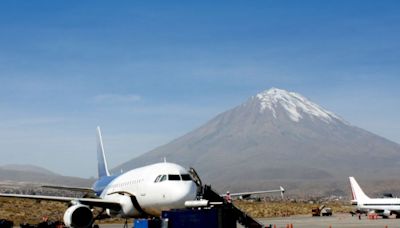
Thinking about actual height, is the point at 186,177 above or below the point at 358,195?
below

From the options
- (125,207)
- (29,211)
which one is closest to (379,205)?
(29,211)

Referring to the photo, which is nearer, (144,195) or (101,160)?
(144,195)

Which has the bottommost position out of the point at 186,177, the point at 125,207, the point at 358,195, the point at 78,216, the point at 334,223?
the point at 334,223

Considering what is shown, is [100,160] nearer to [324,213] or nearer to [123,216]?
[123,216]

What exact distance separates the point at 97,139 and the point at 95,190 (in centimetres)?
1446

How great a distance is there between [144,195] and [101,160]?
2829cm

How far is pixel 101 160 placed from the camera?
6738cm

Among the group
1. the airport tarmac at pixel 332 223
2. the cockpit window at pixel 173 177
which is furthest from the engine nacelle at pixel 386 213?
the cockpit window at pixel 173 177

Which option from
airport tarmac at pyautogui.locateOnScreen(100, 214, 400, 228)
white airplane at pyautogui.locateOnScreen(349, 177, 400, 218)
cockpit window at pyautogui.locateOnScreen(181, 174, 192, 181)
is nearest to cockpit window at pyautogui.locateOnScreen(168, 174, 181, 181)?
cockpit window at pyautogui.locateOnScreen(181, 174, 192, 181)

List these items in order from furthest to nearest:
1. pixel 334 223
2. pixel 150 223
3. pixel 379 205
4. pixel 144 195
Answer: pixel 379 205
pixel 334 223
pixel 144 195
pixel 150 223

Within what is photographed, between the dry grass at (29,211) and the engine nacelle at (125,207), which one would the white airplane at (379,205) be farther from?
the engine nacelle at (125,207)

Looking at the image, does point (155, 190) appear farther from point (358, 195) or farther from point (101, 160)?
point (358, 195)

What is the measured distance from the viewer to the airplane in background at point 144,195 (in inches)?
1479

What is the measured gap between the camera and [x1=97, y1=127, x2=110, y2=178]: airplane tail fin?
6621cm
